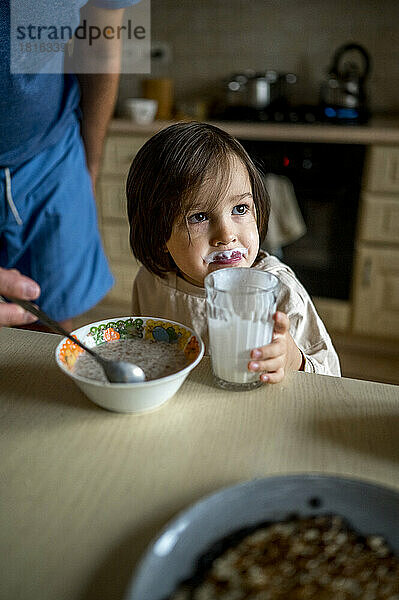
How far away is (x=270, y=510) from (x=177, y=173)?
1.92 ft

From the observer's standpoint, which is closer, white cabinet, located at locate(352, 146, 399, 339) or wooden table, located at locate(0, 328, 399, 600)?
wooden table, located at locate(0, 328, 399, 600)

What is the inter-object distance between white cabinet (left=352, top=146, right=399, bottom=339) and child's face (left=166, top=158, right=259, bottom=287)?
141cm

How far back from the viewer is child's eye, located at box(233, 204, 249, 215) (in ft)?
3.12

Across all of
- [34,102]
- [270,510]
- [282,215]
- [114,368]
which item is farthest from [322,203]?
[270,510]

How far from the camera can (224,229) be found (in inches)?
36.4

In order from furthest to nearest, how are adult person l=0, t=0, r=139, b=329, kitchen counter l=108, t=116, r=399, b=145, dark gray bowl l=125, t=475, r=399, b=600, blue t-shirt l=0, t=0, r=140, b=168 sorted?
kitchen counter l=108, t=116, r=399, b=145 → adult person l=0, t=0, r=139, b=329 → blue t-shirt l=0, t=0, r=140, b=168 → dark gray bowl l=125, t=475, r=399, b=600

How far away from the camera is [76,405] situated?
726 millimetres

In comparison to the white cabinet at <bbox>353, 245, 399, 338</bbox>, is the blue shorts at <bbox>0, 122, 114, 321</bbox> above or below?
above

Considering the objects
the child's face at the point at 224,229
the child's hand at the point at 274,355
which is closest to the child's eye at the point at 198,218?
the child's face at the point at 224,229

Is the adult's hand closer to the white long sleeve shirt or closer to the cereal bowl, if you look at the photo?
the cereal bowl

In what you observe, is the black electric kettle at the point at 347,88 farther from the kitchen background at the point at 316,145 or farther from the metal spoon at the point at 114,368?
the metal spoon at the point at 114,368

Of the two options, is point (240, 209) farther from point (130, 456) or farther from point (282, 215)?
point (282, 215)

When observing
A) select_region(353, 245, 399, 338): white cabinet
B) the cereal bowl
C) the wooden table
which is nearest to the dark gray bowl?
the wooden table

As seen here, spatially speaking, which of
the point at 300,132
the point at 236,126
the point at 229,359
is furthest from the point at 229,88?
the point at 229,359
